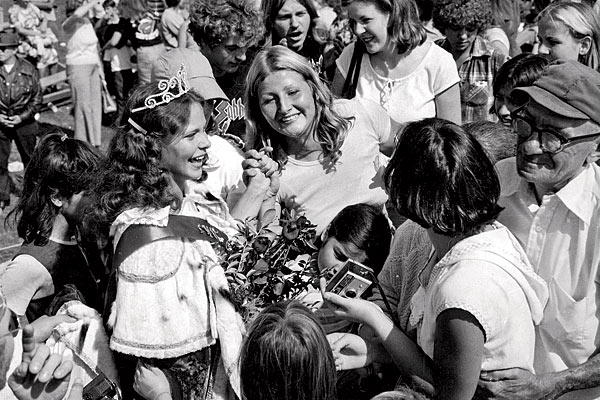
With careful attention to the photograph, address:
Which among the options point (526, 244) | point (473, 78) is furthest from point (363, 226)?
point (473, 78)

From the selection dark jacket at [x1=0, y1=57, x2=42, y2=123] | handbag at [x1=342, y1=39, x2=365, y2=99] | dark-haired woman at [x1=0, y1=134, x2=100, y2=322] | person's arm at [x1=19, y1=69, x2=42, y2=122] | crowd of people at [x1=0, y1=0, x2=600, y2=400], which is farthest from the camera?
person's arm at [x1=19, y1=69, x2=42, y2=122]

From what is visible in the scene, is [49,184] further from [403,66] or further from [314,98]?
[403,66]

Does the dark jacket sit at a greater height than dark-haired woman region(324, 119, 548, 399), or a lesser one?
lesser

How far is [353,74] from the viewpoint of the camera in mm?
4512

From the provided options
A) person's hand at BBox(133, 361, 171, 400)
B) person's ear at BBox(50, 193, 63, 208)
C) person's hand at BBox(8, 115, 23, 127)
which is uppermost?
person's ear at BBox(50, 193, 63, 208)

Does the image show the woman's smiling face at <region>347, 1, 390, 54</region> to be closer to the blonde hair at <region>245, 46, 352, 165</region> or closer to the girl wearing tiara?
the blonde hair at <region>245, 46, 352, 165</region>

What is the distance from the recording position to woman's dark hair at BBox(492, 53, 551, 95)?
3939 mm

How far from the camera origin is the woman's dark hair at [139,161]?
3166 mm

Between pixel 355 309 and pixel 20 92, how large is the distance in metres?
6.27

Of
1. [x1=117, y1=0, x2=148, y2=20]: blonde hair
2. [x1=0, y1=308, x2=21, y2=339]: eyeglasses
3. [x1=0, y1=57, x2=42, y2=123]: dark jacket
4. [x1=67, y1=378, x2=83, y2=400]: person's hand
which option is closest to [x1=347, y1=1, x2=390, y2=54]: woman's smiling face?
[x1=0, y1=308, x2=21, y2=339]: eyeglasses

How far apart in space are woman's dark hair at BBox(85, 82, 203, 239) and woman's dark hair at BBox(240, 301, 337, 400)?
1.01 meters

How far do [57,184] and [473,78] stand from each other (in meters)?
3.31

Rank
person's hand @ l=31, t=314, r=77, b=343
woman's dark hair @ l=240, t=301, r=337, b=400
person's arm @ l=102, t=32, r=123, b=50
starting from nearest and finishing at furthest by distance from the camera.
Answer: woman's dark hair @ l=240, t=301, r=337, b=400 → person's hand @ l=31, t=314, r=77, b=343 → person's arm @ l=102, t=32, r=123, b=50

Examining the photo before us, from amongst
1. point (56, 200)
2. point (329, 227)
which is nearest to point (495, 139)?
point (329, 227)
